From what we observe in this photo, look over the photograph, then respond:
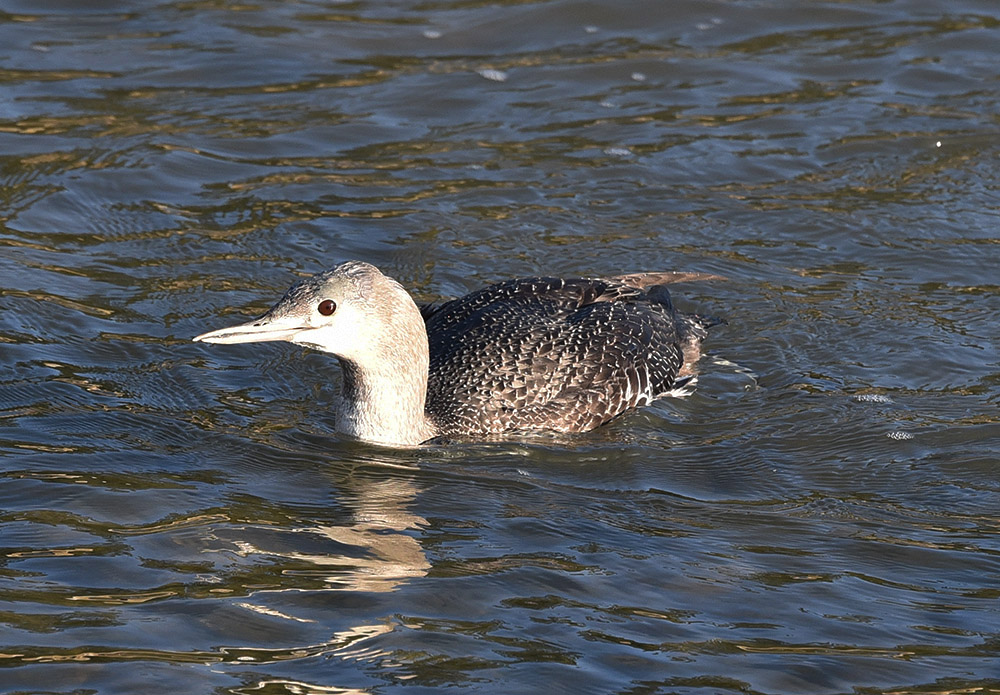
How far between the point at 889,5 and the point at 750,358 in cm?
596

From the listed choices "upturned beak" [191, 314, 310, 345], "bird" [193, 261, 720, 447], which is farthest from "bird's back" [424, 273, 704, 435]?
"upturned beak" [191, 314, 310, 345]

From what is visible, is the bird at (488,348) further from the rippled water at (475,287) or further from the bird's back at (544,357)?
the rippled water at (475,287)

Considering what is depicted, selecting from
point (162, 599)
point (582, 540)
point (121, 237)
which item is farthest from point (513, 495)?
point (121, 237)

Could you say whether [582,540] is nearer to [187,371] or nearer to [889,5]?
[187,371]

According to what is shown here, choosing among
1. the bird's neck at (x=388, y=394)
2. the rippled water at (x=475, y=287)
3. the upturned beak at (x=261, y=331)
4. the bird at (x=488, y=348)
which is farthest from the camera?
the bird's neck at (x=388, y=394)

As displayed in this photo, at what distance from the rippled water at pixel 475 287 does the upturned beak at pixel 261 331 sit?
0.61 meters

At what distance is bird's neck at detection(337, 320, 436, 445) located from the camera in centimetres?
721

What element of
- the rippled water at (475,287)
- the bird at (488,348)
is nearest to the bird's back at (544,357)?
the bird at (488,348)

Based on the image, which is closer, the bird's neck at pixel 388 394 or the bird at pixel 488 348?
the bird at pixel 488 348

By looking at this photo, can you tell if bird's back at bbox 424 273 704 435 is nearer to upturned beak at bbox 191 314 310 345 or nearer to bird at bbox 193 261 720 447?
bird at bbox 193 261 720 447

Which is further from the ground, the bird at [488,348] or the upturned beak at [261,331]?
the upturned beak at [261,331]

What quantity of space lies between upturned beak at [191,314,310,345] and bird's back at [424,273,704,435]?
1.04 metres

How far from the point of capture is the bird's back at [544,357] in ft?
24.8

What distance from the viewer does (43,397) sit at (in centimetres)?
747
